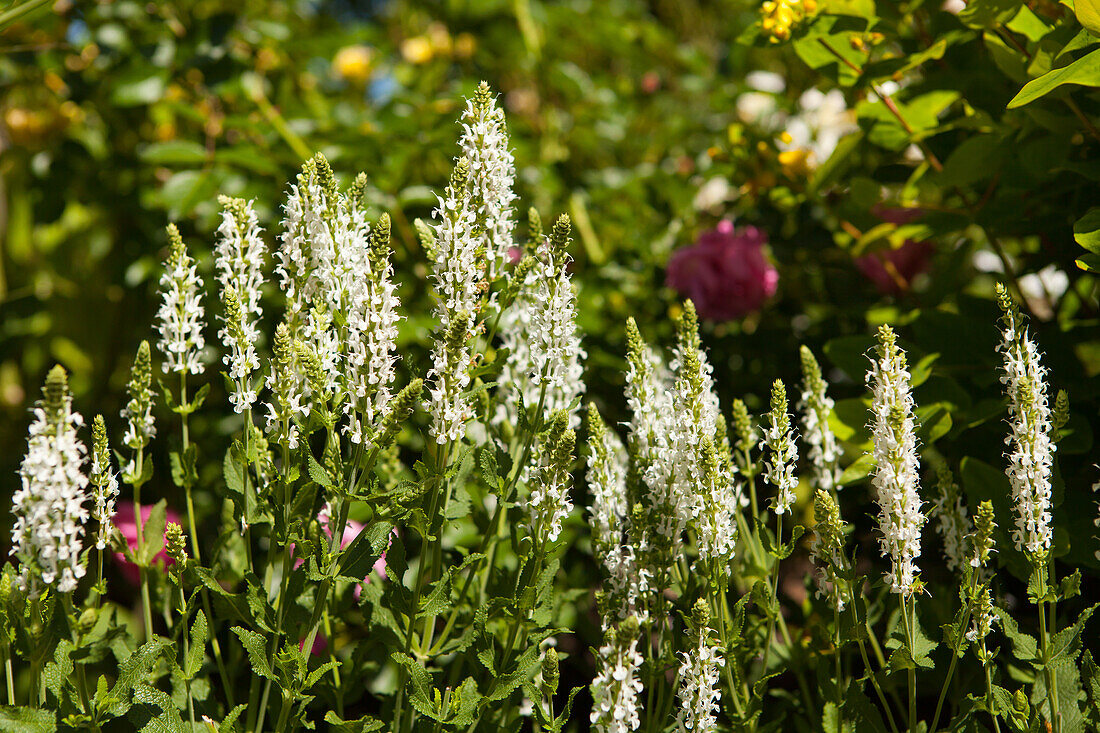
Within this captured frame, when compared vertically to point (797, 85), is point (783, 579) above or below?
below

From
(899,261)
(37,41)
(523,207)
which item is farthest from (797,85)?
(37,41)

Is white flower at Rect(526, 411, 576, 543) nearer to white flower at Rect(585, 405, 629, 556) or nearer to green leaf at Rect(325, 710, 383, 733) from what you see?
white flower at Rect(585, 405, 629, 556)

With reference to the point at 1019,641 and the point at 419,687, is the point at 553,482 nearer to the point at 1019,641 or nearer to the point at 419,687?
the point at 419,687

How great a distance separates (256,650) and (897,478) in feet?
1.92

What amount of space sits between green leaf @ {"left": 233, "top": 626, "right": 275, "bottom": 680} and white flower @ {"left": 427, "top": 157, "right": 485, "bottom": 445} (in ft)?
0.77

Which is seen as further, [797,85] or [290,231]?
[797,85]

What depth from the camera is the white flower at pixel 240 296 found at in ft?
2.44

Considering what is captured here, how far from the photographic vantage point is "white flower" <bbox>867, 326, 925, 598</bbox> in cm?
70

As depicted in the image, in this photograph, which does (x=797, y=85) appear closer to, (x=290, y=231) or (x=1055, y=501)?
(x=1055, y=501)

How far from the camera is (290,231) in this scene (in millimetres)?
765

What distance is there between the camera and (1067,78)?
76 cm

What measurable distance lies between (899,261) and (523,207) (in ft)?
2.26

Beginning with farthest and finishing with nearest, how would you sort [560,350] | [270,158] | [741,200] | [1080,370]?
[741,200] → [270,158] → [1080,370] → [560,350]

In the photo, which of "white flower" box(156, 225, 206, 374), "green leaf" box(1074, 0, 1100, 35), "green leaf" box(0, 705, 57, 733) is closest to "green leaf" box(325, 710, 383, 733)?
"green leaf" box(0, 705, 57, 733)
